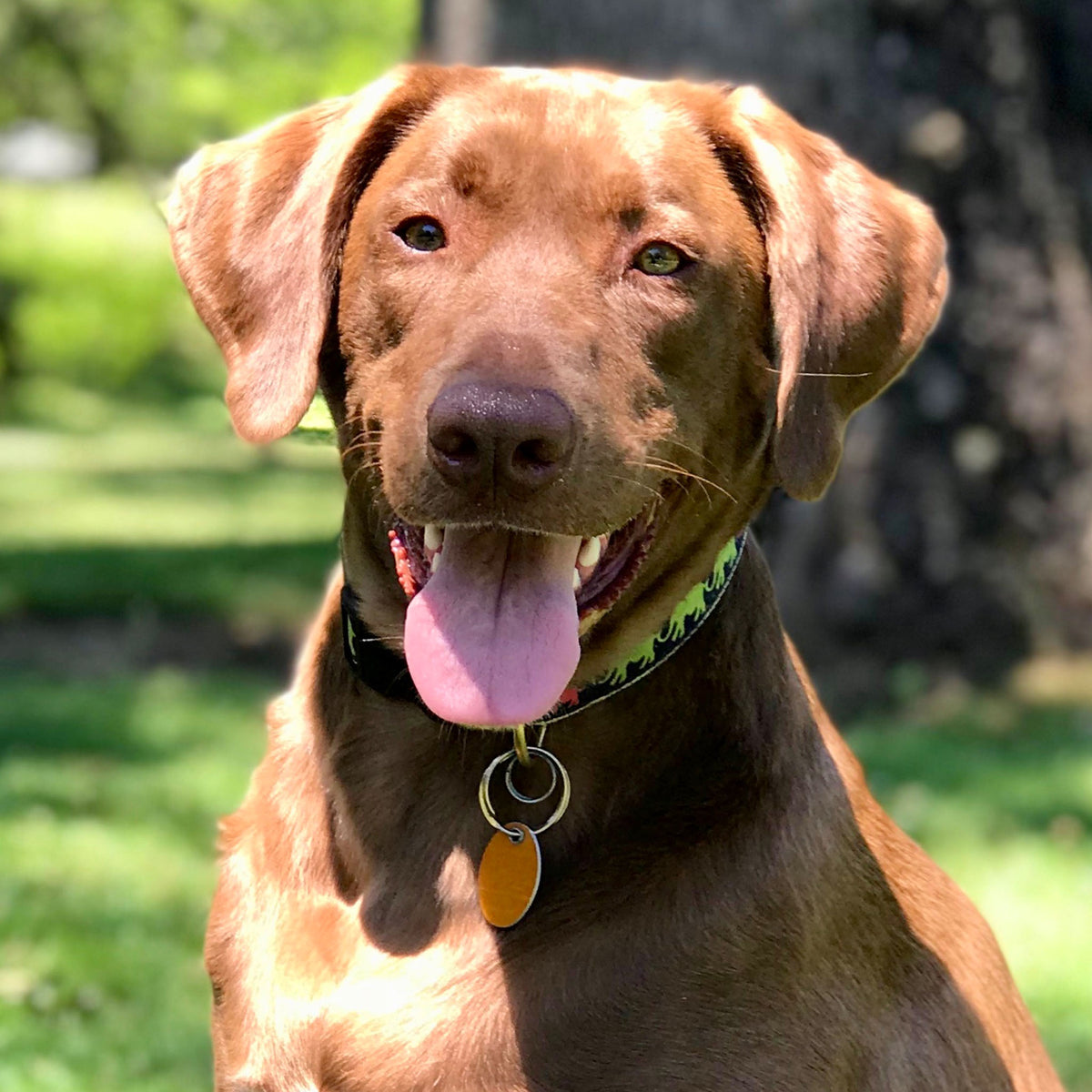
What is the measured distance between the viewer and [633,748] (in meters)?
2.96

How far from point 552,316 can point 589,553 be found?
0.40m

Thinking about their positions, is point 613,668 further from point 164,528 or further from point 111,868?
point 164,528

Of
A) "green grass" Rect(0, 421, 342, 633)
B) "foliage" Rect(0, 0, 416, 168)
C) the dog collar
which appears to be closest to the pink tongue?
the dog collar

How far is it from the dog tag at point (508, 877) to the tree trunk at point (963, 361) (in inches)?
192

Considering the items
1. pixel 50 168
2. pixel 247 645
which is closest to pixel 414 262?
pixel 247 645

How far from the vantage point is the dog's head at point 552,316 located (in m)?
2.76

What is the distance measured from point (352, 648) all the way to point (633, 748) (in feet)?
1.70

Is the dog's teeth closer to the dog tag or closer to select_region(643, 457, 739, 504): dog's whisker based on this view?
select_region(643, 457, 739, 504): dog's whisker

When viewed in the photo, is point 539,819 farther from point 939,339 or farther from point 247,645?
point 247,645

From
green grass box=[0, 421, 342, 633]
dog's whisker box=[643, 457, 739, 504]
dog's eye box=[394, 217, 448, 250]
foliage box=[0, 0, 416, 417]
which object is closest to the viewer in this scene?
dog's whisker box=[643, 457, 739, 504]

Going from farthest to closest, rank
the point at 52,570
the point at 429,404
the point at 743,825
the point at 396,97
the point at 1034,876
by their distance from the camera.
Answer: the point at 52,570
the point at 1034,876
the point at 396,97
the point at 743,825
the point at 429,404

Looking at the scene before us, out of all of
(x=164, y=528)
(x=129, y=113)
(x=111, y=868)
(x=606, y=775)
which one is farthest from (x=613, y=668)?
(x=129, y=113)

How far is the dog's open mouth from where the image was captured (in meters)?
2.75

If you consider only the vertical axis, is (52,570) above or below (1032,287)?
below
